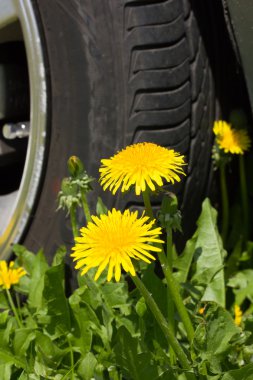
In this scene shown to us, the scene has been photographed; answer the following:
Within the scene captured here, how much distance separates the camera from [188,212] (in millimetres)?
2133

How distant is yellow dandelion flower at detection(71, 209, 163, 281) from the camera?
131 cm

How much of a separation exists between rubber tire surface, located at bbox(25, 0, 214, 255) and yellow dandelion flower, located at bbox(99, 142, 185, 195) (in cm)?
52

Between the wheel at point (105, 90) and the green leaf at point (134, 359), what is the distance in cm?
55

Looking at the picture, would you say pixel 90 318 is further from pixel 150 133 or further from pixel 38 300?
pixel 150 133

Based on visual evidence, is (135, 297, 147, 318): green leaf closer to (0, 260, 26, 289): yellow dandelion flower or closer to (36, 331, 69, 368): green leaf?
(36, 331, 69, 368): green leaf

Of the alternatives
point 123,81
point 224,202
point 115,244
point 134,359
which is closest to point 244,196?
point 224,202

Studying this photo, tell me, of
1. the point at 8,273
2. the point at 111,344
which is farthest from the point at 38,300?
the point at 111,344

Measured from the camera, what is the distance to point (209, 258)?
6.46 feet

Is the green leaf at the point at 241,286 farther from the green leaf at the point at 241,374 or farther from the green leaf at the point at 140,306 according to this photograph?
the green leaf at the point at 241,374

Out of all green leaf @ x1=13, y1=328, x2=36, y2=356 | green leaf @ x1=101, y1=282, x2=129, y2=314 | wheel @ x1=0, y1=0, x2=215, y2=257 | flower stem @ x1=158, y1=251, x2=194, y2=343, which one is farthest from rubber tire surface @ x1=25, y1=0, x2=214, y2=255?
flower stem @ x1=158, y1=251, x2=194, y2=343

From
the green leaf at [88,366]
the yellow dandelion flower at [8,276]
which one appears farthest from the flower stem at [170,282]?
the yellow dandelion flower at [8,276]

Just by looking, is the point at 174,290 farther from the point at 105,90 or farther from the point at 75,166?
the point at 105,90

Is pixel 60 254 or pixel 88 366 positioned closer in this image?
pixel 88 366

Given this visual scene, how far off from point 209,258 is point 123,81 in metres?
0.50
